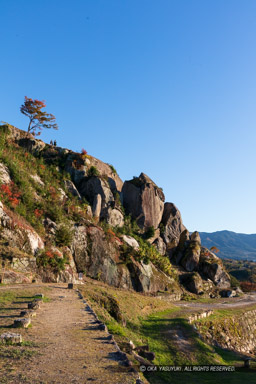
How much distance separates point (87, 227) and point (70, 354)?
83.3 ft

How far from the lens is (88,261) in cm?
2923

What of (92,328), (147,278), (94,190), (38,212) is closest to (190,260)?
(147,278)

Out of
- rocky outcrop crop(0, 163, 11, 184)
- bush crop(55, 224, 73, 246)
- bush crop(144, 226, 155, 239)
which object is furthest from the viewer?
bush crop(144, 226, 155, 239)

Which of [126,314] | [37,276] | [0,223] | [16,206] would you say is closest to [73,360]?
[126,314]

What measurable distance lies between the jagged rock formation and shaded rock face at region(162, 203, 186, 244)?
19 cm

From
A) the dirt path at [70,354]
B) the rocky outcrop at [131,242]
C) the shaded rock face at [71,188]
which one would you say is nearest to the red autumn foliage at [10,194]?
the shaded rock face at [71,188]

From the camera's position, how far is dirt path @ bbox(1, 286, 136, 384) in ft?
17.5

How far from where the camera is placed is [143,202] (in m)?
46.0

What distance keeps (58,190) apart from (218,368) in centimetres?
2668

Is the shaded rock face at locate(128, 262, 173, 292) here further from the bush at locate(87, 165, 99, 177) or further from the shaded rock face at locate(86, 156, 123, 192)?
the bush at locate(87, 165, 99, 177)

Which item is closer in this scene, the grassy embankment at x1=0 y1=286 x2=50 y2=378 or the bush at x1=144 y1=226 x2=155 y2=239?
the grassy embankment at x1=0 y1=286 x2=50 y2=378

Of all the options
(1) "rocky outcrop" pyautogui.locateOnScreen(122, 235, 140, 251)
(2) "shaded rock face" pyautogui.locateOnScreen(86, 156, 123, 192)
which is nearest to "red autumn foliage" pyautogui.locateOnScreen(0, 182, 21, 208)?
(1) "rocky outcrop" pyautogui.locateOnScreen(122, 235, 140, 251)

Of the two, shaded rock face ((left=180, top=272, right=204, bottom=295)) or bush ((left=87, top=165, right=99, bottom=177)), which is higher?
bush ((left=87, top=165, right=99, bottom=177))

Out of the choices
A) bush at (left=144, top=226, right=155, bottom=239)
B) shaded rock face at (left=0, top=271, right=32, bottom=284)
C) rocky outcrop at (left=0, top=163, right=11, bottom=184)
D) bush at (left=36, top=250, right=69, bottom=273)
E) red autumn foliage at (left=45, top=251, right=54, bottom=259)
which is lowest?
shaded rock face at (left=0, top=271, right=32, bottom=284)
